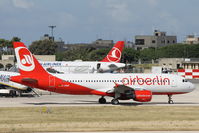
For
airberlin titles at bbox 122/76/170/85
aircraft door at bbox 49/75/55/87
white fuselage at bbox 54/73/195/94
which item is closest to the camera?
aircraft door at bbox 49/75/55/87

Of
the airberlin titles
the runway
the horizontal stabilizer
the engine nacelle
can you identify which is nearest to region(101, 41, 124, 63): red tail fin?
the runway

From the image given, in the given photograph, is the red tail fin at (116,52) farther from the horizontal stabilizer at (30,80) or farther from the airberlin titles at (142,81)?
the horizontal stabilizer at (30,80)

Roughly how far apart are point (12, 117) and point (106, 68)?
4872 cm

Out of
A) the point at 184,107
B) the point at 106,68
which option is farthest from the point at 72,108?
the point at 106,68

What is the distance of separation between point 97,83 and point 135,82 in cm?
368

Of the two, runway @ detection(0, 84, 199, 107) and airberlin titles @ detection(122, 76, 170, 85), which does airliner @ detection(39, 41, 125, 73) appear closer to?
runway @ detection(0, 84, 199, 107)

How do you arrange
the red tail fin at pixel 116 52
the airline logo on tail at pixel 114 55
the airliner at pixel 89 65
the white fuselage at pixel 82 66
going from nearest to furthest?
the airliner at pixel 89 65 → the white fuselage at pixel 82 66 → the red tail fin at pixel 116 52 → the airline logo on tail at pixel 114 55

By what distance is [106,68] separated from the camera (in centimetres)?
8294

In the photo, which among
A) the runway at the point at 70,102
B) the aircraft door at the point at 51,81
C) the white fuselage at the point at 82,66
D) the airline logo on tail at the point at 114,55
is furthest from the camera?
the airline logo on tail at the point at 114,55

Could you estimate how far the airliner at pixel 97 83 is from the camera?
4347cm

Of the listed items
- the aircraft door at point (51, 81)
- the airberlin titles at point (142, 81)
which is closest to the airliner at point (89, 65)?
the airberlin titles at point (142, 81)

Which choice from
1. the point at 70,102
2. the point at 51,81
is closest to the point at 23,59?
the point at 51,81

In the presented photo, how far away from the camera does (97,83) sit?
45.2 meters

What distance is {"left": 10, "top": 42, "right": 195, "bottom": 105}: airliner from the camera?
4347 centimetres
